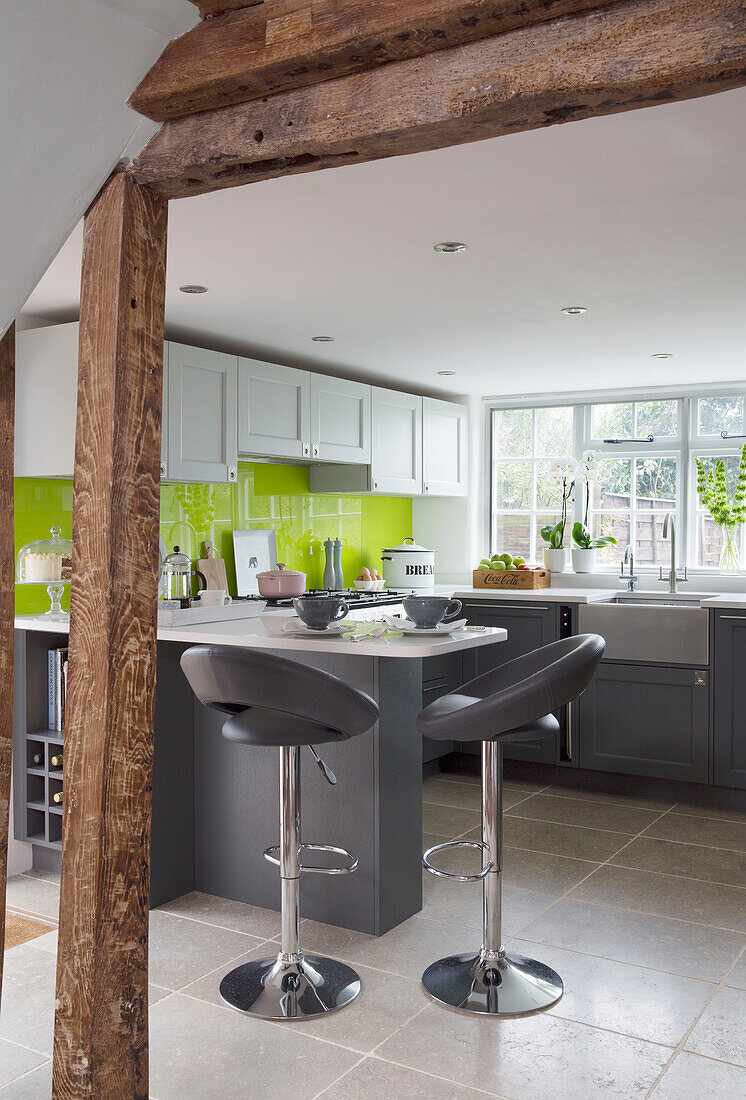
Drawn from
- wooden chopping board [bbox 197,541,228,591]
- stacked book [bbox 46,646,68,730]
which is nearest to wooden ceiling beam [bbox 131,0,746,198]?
stacked book [bbox 46,646,68,730]

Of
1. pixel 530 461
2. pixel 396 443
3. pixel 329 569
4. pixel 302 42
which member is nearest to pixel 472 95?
pixel 302 42

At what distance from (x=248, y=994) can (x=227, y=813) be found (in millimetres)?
803

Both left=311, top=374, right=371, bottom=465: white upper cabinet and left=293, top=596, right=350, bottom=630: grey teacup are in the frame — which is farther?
left=311, top=374, right=371, bottom=465: white upper cabinet

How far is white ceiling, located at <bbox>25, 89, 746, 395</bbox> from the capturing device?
236cm

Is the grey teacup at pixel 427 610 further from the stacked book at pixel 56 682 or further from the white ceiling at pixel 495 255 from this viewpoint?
the stacked book at pixel 56 682

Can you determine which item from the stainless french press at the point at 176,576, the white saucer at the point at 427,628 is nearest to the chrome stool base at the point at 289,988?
the white saucer at the point at 427,628

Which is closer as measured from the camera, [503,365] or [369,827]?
[369,827]

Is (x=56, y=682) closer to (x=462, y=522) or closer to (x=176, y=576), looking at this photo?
(x=176, y=576)

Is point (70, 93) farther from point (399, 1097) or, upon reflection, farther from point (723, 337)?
point (723, 337)

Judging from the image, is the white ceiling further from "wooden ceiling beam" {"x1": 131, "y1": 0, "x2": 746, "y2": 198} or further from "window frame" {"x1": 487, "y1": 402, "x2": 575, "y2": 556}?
"window frame" {"x1": 487, "y1": 402, "x2": 575, "y2": 556}

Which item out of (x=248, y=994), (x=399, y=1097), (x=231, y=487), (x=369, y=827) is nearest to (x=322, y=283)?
(x=231, y=487)

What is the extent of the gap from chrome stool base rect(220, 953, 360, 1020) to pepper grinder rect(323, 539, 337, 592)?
111 inches

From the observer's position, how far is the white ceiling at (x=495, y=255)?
2.36 m

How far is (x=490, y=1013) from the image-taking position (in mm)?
2480
